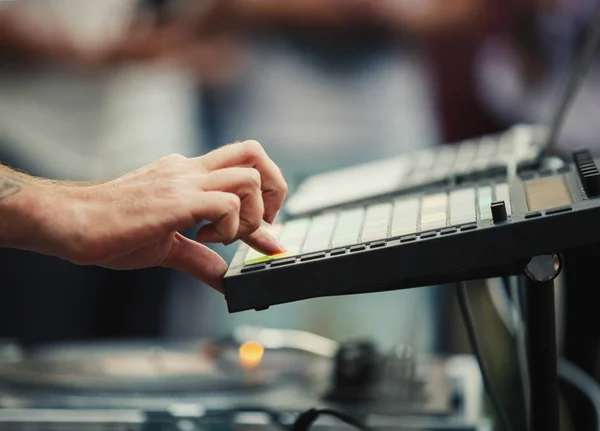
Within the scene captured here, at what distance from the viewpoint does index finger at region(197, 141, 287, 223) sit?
0.69 m

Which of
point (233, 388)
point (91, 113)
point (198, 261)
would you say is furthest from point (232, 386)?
point (91, 113)

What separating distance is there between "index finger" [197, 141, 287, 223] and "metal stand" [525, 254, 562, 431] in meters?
Result: 0.23

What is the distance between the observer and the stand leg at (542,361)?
648mm

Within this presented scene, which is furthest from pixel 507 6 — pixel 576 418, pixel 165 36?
pixel 576 418

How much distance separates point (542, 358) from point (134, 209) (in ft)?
1.07

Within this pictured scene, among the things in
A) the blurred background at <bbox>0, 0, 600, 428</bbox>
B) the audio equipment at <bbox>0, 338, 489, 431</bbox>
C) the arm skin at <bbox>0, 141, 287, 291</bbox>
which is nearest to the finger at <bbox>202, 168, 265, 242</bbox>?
the arm skin at <bbox>0, 141, 287, 291</bbox>

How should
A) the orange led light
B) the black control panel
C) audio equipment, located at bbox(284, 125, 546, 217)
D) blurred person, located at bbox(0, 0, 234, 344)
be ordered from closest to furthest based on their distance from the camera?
1. the black control panel
2. audio equipment, located at bbox(284, 125, 546, 217)
3. the orange led light
4. blurred person, located at bbox(0, 0, 234, 344)

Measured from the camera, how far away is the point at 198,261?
732mm

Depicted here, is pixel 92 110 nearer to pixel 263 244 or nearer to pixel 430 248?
pixel 263 244

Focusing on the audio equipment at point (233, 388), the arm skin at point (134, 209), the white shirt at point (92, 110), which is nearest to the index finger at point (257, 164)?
the arm skin at point (134, 209)

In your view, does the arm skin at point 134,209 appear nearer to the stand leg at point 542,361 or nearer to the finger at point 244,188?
the finger at point 244,188

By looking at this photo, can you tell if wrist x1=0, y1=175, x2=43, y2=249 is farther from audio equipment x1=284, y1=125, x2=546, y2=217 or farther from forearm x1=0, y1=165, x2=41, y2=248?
audio equipment x1=284, y1=125, x2=546, y2=217

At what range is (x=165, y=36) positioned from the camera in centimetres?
265

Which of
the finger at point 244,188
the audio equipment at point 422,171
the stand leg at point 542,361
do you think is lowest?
the stand leg at point 542,361
